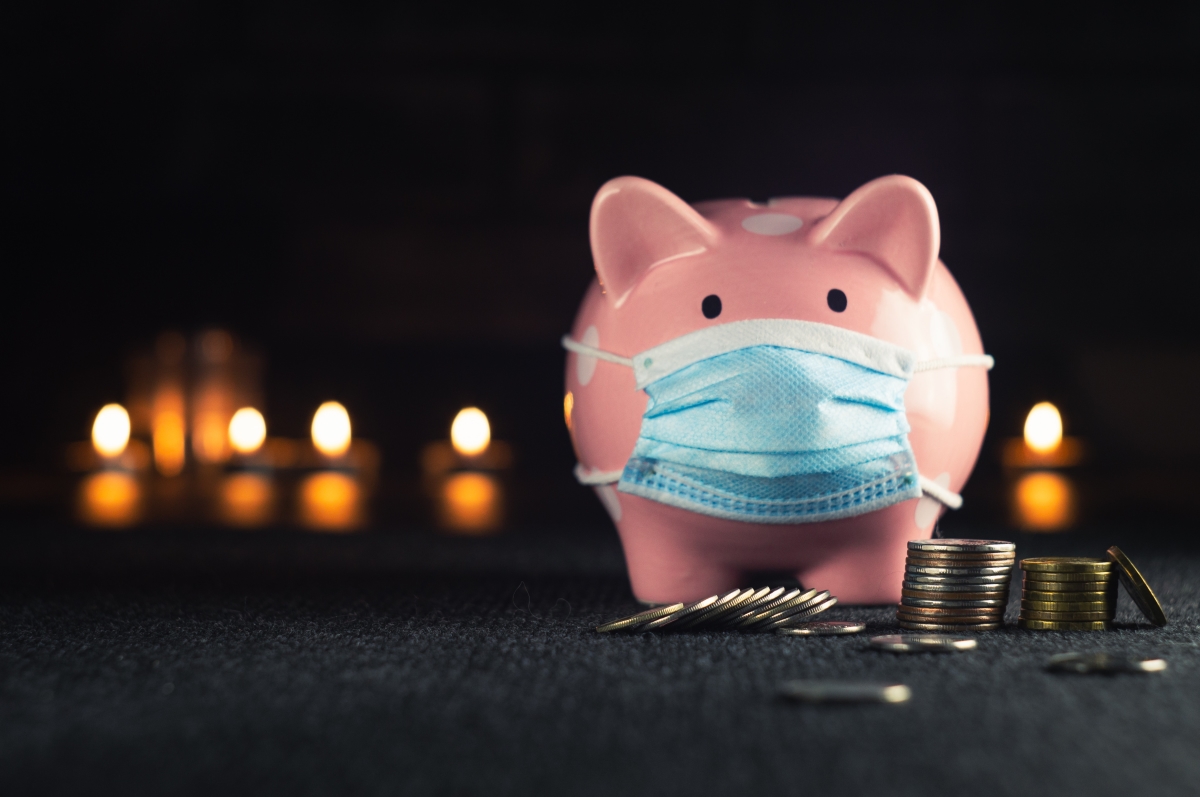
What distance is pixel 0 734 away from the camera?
78cm

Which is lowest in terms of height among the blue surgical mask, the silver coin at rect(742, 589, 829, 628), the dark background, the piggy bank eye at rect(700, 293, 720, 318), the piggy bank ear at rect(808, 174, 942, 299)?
the silver coin at rect(742, 589, 829, 628)

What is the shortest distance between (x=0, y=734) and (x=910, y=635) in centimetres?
80

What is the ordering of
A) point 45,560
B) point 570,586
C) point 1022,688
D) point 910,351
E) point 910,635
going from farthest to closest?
point 45,560, point 570,586, point 910,351, point 910,635, point 1022,688

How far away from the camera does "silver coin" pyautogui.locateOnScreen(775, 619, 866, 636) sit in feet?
3.71

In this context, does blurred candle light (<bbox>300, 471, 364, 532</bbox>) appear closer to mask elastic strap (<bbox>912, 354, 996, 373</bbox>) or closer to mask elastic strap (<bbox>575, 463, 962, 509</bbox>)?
mask elastic strap (<bbox>575, 463, 962, 509</bbox>)

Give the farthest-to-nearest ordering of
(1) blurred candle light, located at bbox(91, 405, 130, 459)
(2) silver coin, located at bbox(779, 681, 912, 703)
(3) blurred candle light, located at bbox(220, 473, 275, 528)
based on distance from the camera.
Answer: (1) blurred candle light, located at bbox(91, 405, 130, 459), (3) blurred candle light, located at bbox(220, 473, 275, 528), (2) silver coin, located at bbox(779, 681, 912, 703)

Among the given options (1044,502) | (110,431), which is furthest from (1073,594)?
(110,431)

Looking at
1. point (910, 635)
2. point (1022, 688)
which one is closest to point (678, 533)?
point (910, 635)

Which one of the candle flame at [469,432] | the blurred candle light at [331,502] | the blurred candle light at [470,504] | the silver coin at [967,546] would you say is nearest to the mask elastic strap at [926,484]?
the silver coin at [967,546]

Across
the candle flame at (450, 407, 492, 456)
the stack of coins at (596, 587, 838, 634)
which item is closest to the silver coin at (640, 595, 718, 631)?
the stack of coins at (596, 587, 838, 634)

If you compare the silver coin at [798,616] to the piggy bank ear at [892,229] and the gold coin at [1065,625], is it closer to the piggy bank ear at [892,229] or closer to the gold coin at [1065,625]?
the gold coin at [1065,625]

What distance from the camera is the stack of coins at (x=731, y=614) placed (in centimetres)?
114

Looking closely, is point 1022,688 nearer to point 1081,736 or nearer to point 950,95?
point 1081,736

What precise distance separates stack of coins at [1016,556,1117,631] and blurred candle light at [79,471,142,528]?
6.48ft
